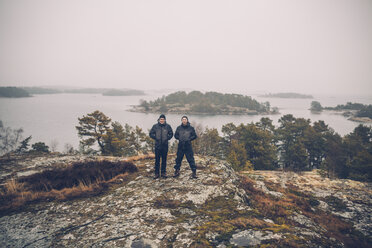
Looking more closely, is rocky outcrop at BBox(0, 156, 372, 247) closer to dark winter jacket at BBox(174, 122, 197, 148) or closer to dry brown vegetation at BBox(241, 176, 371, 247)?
dry brown vegetation at BBox(241, 176, 371, 247)

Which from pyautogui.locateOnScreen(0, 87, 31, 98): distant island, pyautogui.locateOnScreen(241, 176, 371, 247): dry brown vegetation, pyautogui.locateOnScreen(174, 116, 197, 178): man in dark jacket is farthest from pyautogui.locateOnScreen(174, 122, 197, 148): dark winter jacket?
pyautogui.locateOnScreen(0, 87, 31, 98): distant island

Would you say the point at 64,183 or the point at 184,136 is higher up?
the point at 184,136

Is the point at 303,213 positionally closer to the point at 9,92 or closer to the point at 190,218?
the point at 190,218

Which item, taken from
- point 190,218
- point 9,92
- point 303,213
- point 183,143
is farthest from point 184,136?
point 9,92

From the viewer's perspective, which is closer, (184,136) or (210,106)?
(184,136)

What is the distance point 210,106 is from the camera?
157250 mm

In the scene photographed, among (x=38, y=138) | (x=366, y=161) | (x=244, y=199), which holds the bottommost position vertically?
(x=38, y=138)

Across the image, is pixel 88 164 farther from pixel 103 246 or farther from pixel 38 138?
pixel 38 138

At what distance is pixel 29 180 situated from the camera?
6977mm

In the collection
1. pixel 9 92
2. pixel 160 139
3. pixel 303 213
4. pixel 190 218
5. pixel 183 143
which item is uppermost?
pixel 9 92

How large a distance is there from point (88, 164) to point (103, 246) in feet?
19.1

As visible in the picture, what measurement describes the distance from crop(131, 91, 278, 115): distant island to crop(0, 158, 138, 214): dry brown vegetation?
14847cm

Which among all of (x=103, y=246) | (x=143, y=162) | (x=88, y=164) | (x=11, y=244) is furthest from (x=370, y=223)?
(x=88, y=164)

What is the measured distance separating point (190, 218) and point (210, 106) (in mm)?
154942
